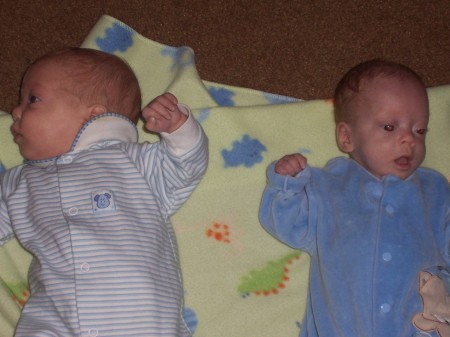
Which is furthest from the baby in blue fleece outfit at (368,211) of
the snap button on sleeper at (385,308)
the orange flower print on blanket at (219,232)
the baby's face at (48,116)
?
the baby's face at (48,116)

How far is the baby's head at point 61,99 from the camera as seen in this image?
157 cm

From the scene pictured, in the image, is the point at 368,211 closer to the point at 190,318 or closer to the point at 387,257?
the point at 387,257

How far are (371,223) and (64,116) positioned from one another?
2.58 feet

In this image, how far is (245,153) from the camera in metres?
1.78

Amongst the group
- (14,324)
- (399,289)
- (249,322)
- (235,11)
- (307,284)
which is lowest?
(14,324)

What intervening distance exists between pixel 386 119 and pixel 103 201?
0.73 m

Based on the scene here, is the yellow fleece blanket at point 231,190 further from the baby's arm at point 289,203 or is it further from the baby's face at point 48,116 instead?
the baby's face at point 48,116

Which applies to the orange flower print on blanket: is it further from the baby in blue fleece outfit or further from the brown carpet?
the brown carpet

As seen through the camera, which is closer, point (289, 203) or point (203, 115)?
point (289, 203)

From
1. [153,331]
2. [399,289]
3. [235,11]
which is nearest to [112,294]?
[153,331]

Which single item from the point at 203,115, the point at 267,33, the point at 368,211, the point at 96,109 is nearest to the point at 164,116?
the point at 96,109

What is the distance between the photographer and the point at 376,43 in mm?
2037

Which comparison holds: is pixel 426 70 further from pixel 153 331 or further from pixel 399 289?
pixel 153 331

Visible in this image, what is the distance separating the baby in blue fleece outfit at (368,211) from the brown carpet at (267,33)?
299 millimetres
